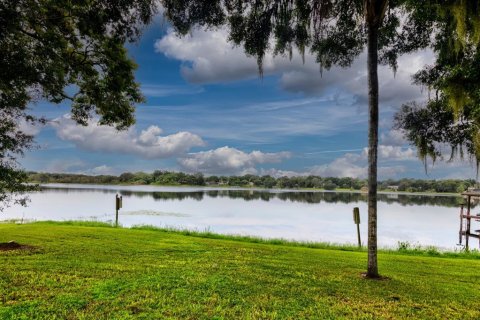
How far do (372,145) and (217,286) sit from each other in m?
4.61

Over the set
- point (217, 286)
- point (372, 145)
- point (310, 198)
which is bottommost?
point (310, 198)

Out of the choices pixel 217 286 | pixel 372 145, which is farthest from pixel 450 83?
pixel 217 286

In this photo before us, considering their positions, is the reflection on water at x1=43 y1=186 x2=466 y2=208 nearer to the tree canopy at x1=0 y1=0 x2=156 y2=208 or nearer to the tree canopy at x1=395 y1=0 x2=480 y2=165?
the tree canopy at x1=395 y1=0 x2=480 y2=165

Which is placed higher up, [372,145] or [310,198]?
[372,145]

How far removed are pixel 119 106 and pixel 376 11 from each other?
900 cm

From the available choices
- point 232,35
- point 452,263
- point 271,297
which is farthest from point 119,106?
point 452,263

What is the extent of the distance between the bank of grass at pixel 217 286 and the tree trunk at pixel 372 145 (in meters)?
0.59

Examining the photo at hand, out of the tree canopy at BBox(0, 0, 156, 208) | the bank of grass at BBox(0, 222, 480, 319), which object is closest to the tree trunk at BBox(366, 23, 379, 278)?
the bank of grass at BBox(0, 222, 480, 319)

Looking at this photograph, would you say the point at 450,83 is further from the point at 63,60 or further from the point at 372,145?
the point at 63,60

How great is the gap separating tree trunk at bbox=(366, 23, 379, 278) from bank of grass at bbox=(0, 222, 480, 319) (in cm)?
59

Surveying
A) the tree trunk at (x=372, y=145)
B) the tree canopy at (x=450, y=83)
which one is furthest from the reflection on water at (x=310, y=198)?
the tree trunk at (x=372, y=145)

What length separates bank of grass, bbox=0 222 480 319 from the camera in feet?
18.3

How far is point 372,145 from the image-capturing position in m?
8.34

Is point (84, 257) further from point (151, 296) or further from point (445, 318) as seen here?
point (445, 318)
